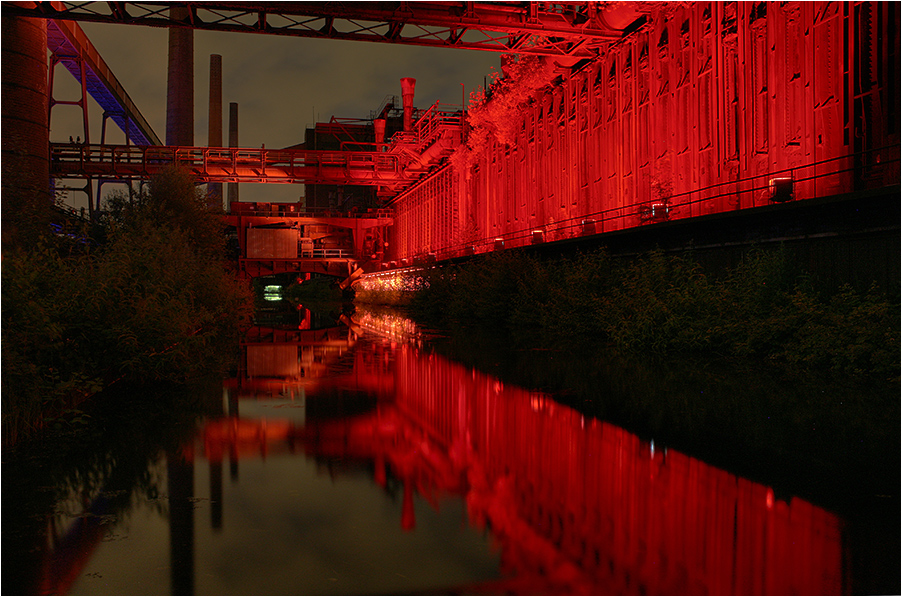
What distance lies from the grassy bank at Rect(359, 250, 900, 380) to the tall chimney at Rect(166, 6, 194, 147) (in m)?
46.1

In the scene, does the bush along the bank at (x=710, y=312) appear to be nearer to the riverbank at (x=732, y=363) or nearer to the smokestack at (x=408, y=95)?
the riverbank at (x=732, y=363)

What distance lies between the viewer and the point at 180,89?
6347cm

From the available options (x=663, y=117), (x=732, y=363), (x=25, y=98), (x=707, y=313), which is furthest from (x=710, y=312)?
(x=25, y=98)

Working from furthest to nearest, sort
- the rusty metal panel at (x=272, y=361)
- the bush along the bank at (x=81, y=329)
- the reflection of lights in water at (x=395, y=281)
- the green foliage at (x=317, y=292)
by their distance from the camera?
the green foliage at (x=317, y=292) < the reflection of lights in water at (x=395, y=281) < the rusty metal panel at (x=272, y=361) < the bush along the bank at (x=81, y=329)

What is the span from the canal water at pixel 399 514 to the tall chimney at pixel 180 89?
198 feet

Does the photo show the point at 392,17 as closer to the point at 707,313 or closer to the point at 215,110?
the point at 707,313

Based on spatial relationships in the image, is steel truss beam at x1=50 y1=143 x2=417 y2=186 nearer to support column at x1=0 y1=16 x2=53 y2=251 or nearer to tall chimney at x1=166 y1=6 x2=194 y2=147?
tall chimney at x1=166 y1=6 x2=194 y2=147

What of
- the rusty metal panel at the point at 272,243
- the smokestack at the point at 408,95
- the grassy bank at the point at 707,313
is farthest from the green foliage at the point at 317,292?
the grassy bank at the point at 707,313

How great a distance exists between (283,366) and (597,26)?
19.1m

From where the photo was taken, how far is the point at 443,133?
151 ft

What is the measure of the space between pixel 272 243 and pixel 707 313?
53876 millimetres

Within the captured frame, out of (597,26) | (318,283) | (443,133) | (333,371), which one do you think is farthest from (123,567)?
(318,283)

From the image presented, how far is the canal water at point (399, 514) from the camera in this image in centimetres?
383

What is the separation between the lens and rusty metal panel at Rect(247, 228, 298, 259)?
6406 cm
